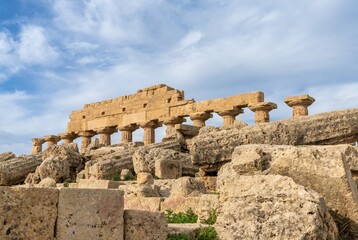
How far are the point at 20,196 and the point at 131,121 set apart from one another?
1044 inches

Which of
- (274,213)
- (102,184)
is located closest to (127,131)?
(102,184)

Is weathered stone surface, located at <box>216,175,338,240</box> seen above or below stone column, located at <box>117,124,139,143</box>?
below

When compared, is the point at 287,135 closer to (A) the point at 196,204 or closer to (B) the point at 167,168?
(B) the point at 167,168

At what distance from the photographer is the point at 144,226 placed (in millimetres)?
5332

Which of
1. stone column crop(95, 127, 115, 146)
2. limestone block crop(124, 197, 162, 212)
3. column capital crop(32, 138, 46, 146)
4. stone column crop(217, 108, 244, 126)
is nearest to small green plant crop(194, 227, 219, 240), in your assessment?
limestone block crop(124, 197, 162, 212)

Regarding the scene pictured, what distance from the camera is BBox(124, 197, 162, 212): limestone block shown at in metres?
8.20

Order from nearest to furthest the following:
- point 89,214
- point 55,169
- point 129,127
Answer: point 89,214 → point 55,169 → point 129,127

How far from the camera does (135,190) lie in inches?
352

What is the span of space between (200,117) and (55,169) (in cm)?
1288

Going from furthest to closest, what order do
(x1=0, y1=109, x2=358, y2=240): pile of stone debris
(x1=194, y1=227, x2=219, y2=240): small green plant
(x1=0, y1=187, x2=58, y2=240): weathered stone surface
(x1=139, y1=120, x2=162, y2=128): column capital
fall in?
(x1=139, y1=120, x2=162, y2=128): column capital < (x1=194, y1=227, x2=219, y2=240): small green plant < (x1=0, y1=109, x2=358, y2=240): pile of stone debris < (x1=0, y1=187, x2=58, y2=240): weathered stone surface

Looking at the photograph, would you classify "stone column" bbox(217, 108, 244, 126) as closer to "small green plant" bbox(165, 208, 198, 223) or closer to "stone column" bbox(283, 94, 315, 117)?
"stone column" bbox(283, 94, 315, 117)

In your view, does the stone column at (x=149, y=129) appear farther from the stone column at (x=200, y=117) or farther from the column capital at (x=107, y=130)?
the stone column at (x=200, y=117)

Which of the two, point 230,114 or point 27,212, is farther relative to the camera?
point 230,114

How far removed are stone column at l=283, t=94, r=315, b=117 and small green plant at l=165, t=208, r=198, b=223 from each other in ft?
51.1
